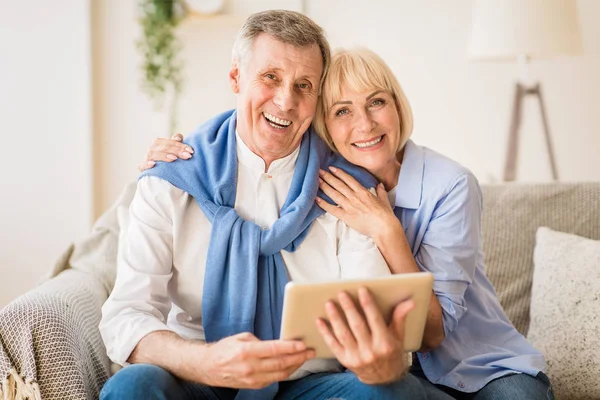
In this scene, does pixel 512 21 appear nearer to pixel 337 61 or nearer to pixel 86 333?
pixel 337 61

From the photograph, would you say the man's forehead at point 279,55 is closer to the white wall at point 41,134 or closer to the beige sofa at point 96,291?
the beige sofa at point 96,291

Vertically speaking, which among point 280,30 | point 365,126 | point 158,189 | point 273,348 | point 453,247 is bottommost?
point 273,348

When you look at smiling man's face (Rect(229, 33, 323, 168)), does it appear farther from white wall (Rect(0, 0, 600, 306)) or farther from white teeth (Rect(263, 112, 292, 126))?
white wall (Rect(0, 0, 600, 306))

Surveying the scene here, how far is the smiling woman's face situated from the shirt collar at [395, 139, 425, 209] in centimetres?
5

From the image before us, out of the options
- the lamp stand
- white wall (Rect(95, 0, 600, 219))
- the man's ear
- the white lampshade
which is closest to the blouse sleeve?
the man's ear

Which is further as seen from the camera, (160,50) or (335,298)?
(160,50)

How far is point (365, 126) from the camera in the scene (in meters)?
1.79

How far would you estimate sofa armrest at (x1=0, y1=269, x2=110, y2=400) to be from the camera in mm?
1513

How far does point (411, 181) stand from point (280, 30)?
51 centimetres

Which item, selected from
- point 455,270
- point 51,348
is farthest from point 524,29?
point 51,348

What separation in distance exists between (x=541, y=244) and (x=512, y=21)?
120 cm

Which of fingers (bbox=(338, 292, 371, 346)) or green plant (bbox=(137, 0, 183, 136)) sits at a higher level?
green plant (bbox=(137, 0, 183, 136))

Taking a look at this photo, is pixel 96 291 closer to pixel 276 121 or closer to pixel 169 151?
pixel 169 151

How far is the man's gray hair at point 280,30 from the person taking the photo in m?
1.69
